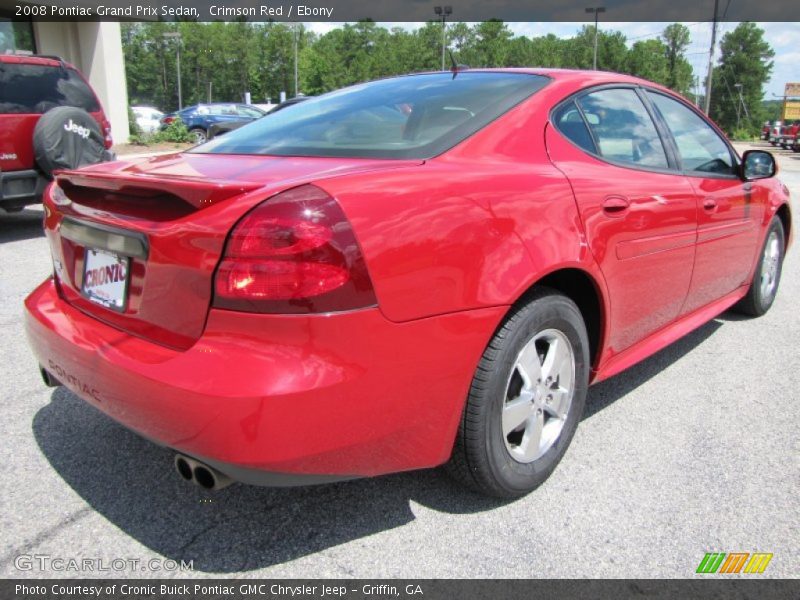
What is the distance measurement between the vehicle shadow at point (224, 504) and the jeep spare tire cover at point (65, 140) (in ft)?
15.9

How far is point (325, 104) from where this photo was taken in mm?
2932

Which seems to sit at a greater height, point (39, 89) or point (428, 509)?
point (39, 89)

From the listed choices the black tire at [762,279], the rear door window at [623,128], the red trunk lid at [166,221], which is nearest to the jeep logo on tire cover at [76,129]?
the red trunk lid at [166,221]

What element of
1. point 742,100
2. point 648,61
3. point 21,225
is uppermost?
point 648,61

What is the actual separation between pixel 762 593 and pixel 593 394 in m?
1.42

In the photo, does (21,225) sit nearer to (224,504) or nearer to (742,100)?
(224,504)

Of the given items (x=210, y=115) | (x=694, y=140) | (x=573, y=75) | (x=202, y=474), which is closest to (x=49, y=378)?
(x=202, y=474)

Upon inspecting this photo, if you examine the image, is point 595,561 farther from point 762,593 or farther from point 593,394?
point 593,394

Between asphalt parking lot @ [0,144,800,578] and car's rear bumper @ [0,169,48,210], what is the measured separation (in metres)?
4.30

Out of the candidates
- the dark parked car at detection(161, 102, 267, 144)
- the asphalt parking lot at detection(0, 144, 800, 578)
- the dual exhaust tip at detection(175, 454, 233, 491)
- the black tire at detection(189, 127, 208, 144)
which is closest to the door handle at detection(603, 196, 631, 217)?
the asphalt parking lot at detection(0, 144, 800, 578)

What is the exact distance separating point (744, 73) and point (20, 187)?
288 feet

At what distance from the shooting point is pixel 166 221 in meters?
1.83

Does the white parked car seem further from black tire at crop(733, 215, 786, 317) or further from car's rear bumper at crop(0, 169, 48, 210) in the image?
black tire at crop(733, 215, 786, 317)

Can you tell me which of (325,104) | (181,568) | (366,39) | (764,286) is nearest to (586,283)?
(325,104)
